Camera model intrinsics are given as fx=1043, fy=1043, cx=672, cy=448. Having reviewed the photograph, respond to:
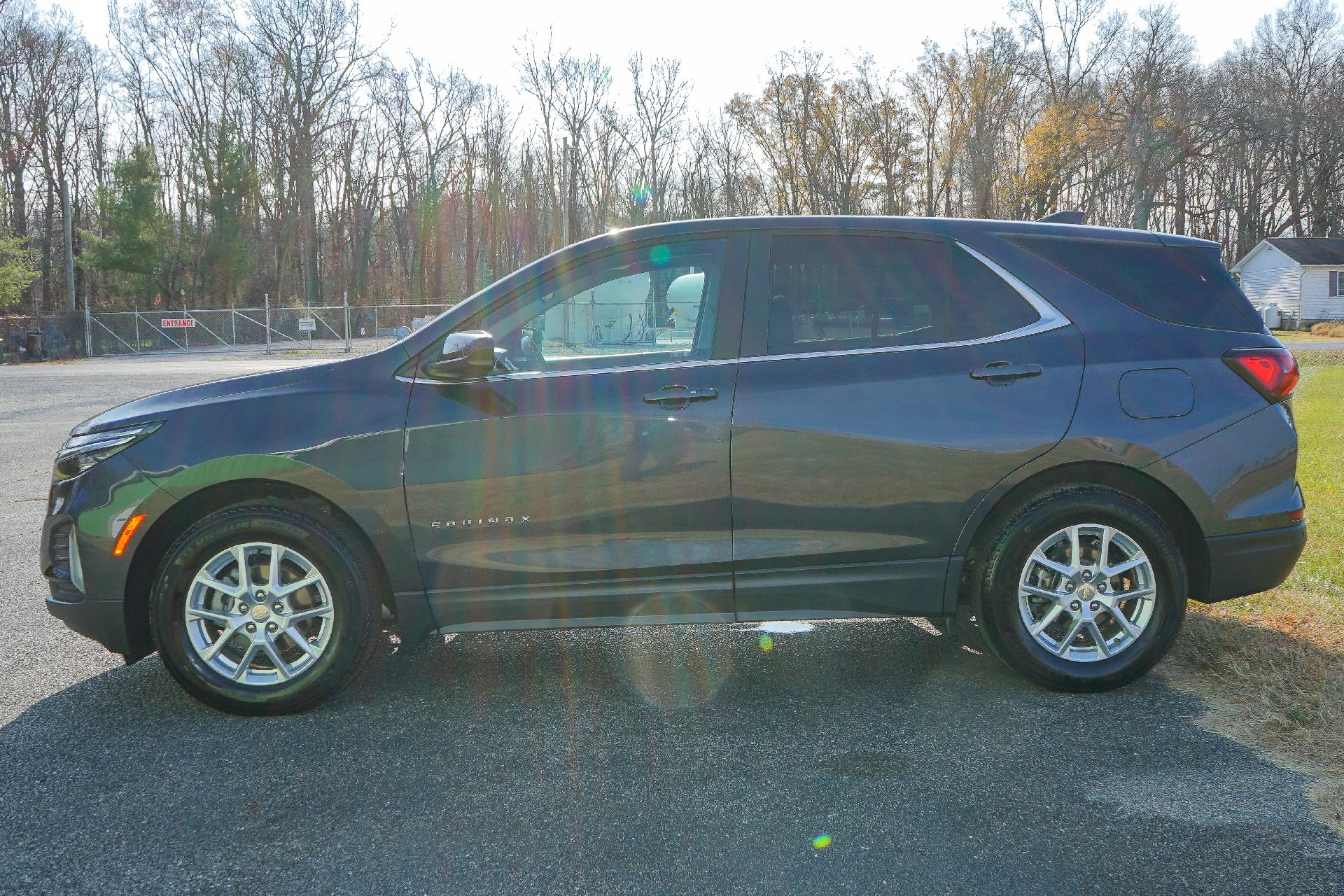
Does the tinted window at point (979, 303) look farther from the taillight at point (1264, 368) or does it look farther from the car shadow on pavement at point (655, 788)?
the car shadow on pavement at point (655, 788)

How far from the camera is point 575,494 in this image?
12.7 feet

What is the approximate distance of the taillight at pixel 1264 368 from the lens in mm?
→ 4074

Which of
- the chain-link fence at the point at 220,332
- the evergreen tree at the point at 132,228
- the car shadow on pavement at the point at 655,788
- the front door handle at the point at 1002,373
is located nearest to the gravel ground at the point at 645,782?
the car shadow on pavement at the point at 655,788

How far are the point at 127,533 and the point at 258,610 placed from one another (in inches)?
21.9

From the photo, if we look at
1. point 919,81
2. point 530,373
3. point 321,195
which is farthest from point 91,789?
point 321,195

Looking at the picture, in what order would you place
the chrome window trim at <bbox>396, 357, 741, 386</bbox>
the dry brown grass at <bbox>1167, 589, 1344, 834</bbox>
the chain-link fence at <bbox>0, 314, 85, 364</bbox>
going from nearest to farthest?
the dry brown grass at <bbox>1167, 589, 1344, 834</bbox>
the chrome window trim at <bbox>396, 357, 741, 386</bbox>
the chain-link fence at <bbox>0, 314, 85, 364</bbox>

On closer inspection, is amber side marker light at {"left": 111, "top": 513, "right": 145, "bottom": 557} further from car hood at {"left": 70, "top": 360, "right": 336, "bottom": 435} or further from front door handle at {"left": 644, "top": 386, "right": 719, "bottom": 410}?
front door handle at {"left": 644, "top": 386, "right": 719, "bottom": 410}

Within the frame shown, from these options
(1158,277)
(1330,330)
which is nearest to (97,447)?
(1158,277)

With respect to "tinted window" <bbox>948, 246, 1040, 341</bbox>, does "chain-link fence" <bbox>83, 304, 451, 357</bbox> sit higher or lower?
higher

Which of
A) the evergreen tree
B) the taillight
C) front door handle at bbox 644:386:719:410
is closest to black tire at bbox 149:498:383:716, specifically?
front door handle at bbox 644:386:719:410

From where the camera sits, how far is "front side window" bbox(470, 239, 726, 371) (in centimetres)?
409

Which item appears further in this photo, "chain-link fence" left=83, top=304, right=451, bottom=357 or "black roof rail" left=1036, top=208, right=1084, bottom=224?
"chain-link fence" left=83, top=304, right=451, bottom=357

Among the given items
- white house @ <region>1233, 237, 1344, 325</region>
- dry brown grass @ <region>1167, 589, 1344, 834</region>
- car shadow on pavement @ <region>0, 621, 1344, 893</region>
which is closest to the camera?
car shadow on pavement @ <region>0, 621, 1344, 893</region>

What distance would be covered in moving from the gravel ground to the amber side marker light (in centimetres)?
65
